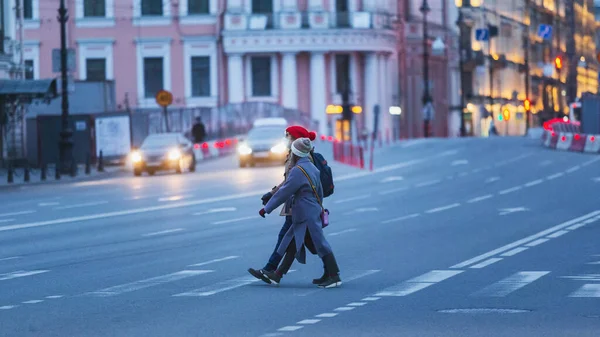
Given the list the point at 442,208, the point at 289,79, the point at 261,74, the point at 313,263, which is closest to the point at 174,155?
the point at 442,208

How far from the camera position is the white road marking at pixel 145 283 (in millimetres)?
16062

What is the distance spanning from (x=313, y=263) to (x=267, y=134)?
38.3 metres

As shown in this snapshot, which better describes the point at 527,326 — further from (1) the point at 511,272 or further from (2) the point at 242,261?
(2) the point at 242,261

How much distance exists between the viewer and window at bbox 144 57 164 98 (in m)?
89.8

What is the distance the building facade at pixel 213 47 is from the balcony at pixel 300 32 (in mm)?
55

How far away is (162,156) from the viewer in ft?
175

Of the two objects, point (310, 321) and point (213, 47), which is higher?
point (213, 47)

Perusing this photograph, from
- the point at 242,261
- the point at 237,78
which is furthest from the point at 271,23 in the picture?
the point at 242,261

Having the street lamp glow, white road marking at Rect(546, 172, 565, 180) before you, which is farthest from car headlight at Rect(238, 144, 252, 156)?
the street lamp glow

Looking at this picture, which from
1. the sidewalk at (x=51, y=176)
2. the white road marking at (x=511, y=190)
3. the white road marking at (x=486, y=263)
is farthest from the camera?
the sidewalk at (x=51, y=176)

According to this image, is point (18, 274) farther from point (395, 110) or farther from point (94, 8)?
point (395, 110)

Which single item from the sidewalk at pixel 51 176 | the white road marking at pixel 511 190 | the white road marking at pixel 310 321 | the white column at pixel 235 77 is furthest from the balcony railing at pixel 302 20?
the white road marking at pixel 310 321

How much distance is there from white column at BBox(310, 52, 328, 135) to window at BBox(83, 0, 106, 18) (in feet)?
38.9

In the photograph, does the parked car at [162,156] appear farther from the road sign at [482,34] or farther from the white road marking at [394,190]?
the road sign at [482,34]
